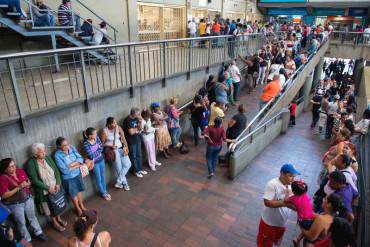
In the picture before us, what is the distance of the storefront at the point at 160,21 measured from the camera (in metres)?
12.4

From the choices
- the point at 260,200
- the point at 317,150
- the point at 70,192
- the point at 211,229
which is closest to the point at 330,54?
the point at 317,150

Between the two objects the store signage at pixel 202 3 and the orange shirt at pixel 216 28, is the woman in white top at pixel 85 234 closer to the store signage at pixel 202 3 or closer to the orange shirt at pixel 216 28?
the orange shirt at pixel 216 28

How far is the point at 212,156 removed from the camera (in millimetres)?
6004

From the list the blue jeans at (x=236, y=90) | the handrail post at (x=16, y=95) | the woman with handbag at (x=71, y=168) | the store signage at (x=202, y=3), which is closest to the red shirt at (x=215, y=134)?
the woman with handbag at (x=71, y=168)

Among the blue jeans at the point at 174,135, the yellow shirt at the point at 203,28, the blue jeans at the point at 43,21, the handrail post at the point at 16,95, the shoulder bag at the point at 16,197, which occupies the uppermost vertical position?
the blue jeans at the point at 43,21

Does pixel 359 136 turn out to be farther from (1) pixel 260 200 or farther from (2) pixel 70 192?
(2) pixel 70 192

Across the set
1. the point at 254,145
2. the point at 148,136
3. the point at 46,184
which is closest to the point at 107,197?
the point at 46,184

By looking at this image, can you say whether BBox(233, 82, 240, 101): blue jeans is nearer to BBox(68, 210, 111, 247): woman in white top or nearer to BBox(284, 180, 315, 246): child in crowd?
BBox(284, 180, 315, 246): child in crowd

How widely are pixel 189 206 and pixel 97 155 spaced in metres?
1.99

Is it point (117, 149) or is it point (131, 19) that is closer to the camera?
point (117, 149)

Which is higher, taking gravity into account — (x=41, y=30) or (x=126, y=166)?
(x=41, y=30)

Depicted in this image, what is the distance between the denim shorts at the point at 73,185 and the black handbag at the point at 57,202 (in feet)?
0.35

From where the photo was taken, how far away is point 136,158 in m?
6.04

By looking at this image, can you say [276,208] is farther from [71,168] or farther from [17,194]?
[17,194]
